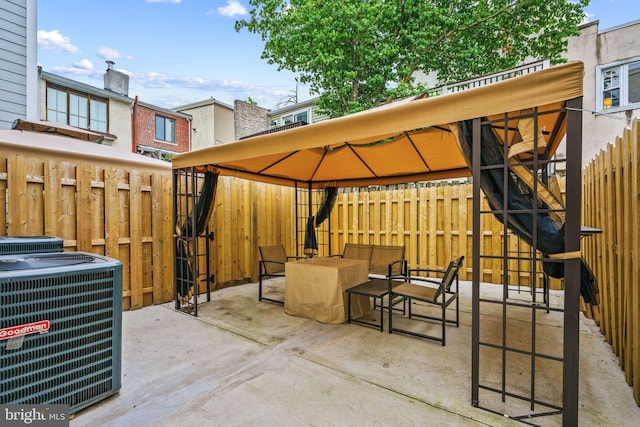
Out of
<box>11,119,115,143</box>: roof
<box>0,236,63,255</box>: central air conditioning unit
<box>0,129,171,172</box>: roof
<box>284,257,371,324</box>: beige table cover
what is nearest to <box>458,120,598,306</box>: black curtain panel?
<box>284,257,371,324</box>: beige table cover

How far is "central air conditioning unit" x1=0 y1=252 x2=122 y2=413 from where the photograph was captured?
166cm

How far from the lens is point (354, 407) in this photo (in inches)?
80.7

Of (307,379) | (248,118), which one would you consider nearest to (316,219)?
(307,379)

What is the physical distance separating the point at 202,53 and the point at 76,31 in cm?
292

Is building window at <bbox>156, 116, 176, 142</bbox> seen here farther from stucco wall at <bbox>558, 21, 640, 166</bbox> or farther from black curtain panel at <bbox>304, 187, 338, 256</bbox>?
stucco wall at <bbox>558, 21, 640, 166</bbox>

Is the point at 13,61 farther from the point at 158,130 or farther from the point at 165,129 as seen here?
the point at 165,129

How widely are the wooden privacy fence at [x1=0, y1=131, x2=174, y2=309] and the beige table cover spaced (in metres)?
2.03

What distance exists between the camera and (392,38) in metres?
8.46

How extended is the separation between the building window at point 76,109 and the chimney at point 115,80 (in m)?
1.01

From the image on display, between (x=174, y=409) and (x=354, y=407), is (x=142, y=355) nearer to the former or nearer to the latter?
(x=174, y=409)

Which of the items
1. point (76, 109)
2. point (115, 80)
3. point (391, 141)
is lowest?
point (391, 141)

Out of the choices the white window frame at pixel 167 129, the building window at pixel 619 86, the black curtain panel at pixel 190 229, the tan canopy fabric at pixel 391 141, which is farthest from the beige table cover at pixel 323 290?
the white window frame at pixel 167 129
